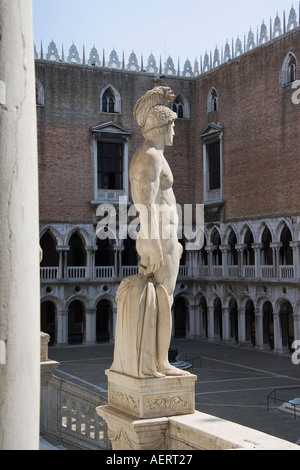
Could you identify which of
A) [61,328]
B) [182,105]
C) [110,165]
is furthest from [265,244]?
[61,328]

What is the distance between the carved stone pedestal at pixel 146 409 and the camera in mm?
4910

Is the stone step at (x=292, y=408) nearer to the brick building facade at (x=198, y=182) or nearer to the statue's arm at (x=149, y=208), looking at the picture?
the brick building facade at (x=198, y=182)

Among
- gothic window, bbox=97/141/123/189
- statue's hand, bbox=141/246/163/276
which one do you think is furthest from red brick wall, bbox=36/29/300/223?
statue's hand, bbox=141/246/163/276

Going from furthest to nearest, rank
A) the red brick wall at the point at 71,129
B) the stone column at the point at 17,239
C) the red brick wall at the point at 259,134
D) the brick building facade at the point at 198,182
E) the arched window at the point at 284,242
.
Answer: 1. the red brick wall at the point at 71,129
2. the arched window at the point at 284,242
3. the brick building facade at the point at 198,182
4. the red brick wall at the point at 259,134
5. the stone column at the point at 17,239

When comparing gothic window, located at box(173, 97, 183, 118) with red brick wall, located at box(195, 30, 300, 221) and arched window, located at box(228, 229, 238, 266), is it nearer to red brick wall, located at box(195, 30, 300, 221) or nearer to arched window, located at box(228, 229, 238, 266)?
red brick wall, located at box(195, 30, 300, 221)

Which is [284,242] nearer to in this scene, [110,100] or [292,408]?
[110,100]

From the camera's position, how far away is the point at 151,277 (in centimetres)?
524

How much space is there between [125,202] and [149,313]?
2435 cm

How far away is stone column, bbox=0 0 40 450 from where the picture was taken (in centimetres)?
224

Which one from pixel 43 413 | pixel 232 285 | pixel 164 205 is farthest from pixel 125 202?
pixel 164 205

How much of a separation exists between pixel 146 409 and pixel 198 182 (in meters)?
26.2

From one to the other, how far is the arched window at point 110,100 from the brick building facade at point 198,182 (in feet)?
0.20

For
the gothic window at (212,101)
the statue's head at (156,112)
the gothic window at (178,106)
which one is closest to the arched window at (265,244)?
the gothic window at (212,101)

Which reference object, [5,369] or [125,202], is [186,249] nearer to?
[125,202]
